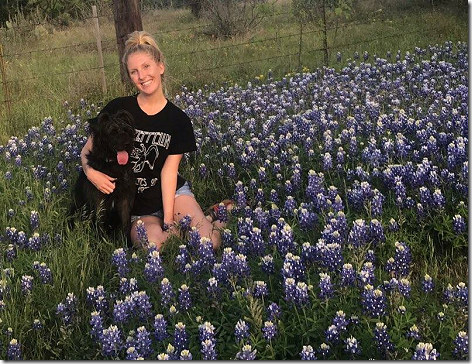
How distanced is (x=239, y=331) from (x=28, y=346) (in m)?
1.18

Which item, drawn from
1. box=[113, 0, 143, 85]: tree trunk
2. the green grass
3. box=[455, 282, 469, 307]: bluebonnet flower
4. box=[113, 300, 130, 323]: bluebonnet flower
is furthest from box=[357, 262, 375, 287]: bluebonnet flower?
box=[113, 0, 143, 85]: tree trunk

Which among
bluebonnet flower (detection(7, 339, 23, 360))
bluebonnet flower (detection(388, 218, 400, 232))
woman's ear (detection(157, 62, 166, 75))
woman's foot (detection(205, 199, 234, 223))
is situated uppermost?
woman's ear (detection(157, 62, 166, 75))

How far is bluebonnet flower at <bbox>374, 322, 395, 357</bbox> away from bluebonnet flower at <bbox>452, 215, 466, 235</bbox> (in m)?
1.16

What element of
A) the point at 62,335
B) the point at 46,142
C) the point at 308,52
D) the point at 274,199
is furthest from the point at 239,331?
the point at 308,52

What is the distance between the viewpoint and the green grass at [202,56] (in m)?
7.95

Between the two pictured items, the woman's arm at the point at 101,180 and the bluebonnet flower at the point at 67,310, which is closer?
the bluebonnet flower at the point at 67,310

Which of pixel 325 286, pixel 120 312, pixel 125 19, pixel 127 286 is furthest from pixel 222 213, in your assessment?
pixel 125 19

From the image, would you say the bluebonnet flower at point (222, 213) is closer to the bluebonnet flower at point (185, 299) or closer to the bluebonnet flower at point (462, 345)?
the bluebonnet flower at point (185, 299)

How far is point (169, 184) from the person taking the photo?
4.17 meters

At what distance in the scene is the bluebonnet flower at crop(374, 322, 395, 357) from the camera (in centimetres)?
230

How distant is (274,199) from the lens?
4051mm

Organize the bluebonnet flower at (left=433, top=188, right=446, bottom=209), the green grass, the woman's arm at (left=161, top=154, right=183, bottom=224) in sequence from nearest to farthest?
the bluebonnet flower at (left=433, top=188, right=446, bottom=209) → the woman's arm at (left=161, top=154, right=183, bottom=224) → the green grass

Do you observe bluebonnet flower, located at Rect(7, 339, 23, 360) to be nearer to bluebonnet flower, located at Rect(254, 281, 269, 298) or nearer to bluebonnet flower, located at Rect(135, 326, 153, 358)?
bluebonnet flower, located at Rect(135, 326, 153, 358)

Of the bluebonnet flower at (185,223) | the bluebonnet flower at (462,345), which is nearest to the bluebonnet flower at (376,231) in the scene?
the bluebonnet flower at (462,345)
